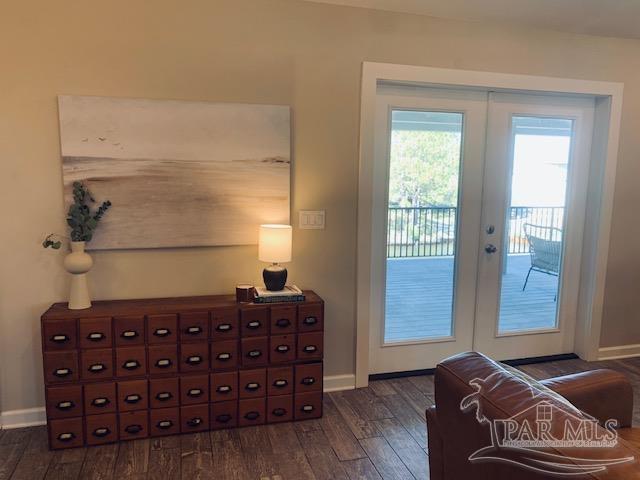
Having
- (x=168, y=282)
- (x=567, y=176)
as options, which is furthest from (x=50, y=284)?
(x=567, y=176)

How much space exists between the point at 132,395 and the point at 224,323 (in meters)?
0.61

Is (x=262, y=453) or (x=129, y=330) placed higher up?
(x=129, y=330)

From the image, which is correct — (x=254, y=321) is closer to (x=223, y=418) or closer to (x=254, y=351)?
(x=254, y=351)

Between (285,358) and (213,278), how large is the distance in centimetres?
66

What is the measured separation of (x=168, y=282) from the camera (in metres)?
2.79

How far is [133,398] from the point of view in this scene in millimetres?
2488

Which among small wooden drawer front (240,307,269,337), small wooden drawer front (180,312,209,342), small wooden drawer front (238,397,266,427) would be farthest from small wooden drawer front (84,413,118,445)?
small wooden drawer front (240,307,269,337)

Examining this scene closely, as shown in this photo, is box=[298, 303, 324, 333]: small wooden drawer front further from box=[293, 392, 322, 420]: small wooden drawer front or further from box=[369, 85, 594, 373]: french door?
box=[369, 85, 594, 373]: french door

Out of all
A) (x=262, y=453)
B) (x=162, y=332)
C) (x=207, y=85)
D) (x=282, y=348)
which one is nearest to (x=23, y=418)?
(x=162, y=332)

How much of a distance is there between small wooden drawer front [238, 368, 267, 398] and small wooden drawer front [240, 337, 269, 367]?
0.05m

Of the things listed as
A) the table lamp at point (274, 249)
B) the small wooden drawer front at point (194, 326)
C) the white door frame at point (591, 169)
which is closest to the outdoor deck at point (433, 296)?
the white door frame at point (591, 169)

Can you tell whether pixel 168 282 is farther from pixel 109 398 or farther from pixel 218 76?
pixel 218 76

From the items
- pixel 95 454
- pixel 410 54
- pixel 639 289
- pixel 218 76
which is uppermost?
pixel 410 54

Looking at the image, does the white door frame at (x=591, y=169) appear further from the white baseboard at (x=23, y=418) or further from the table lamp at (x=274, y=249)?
the white baseboard at (x=23, y=418)
